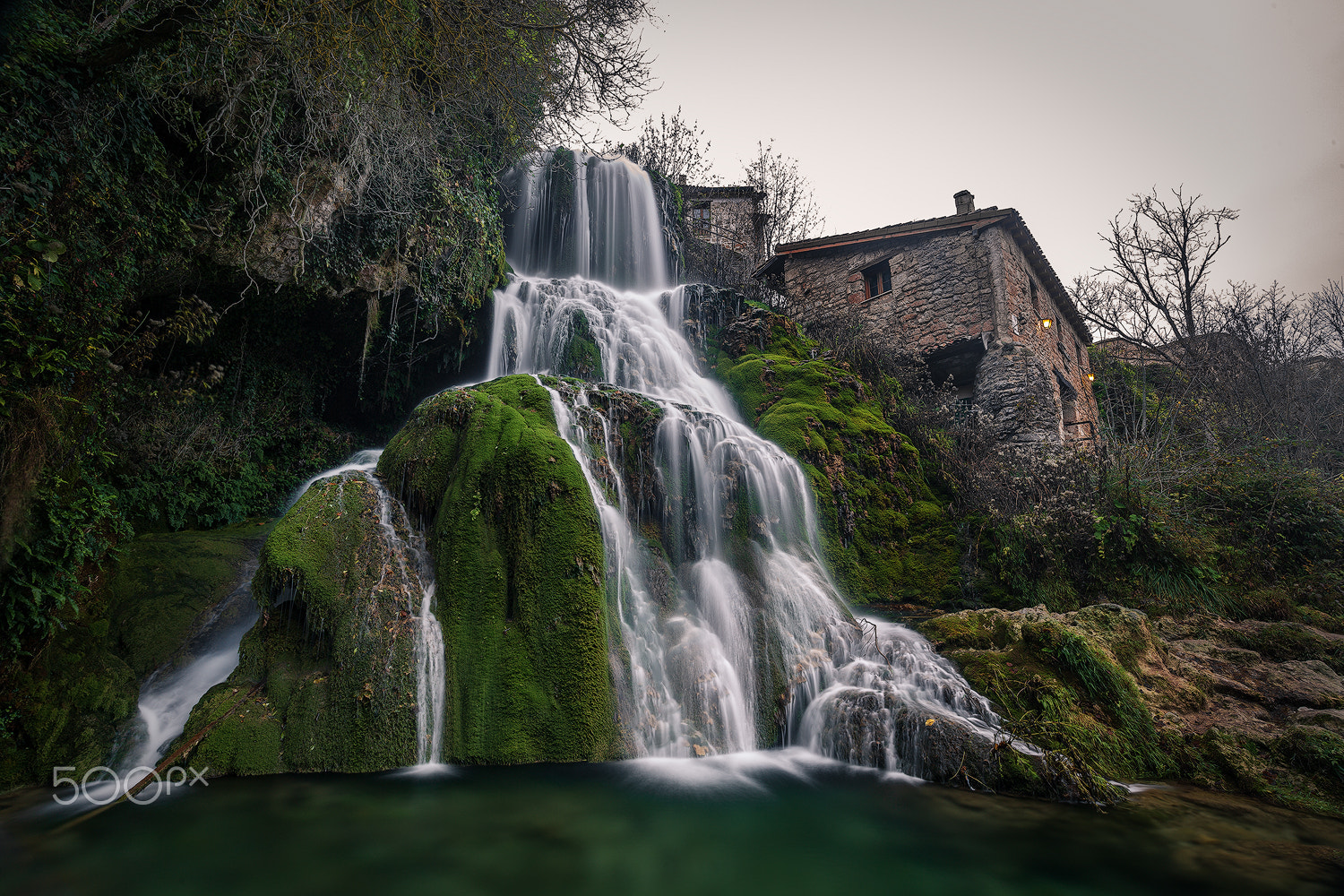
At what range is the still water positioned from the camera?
10.2 feet

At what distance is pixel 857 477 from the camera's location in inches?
380

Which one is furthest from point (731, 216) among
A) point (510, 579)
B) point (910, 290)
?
point (510, 579)

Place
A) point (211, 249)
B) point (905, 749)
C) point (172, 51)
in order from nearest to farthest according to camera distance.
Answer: point (905, 749) → point (172, 51) → point (211, 249)

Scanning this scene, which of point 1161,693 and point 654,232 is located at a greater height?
point 654,232

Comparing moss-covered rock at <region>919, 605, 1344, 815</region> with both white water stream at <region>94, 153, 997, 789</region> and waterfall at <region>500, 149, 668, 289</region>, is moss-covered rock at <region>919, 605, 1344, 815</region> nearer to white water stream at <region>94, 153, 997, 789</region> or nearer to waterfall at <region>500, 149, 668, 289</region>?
white water stream at <region>94, 153, 997, 789</region>

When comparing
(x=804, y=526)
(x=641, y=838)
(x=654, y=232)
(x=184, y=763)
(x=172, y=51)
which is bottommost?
(x=641, y=838)

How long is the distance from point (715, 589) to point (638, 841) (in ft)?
11.2

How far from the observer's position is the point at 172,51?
529 cm

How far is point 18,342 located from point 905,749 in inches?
323

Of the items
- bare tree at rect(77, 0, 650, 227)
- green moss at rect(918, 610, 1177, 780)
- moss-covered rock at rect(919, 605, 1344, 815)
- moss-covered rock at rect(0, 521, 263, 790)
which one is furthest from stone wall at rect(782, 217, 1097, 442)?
moss-covered rock at rect(0, 521, 263, 790)

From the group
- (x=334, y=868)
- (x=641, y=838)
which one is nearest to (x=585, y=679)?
(x=641, y=838)

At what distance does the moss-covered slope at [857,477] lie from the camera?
28.7 feet

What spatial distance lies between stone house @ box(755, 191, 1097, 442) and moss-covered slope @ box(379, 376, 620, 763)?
39.4 ft

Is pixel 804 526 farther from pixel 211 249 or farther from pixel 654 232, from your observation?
pixel 654 232
